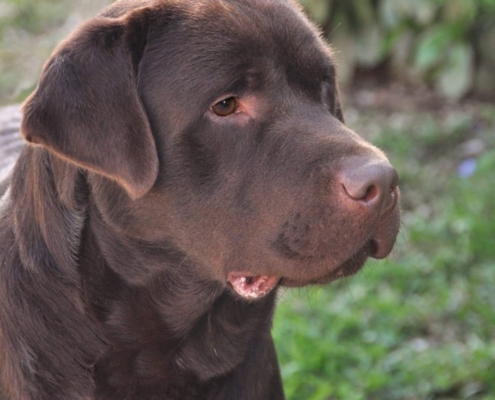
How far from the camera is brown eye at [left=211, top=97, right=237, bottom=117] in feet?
9.39

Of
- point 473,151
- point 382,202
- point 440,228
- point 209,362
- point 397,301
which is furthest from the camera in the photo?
point 473,151

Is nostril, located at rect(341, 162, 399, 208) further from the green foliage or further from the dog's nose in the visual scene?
the green foliage

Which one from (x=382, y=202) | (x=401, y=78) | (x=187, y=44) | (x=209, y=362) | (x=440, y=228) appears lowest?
(x=401, y=78)

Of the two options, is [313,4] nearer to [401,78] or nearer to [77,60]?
[401,78]

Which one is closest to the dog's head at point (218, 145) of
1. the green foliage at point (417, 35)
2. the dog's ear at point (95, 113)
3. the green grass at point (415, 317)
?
the dog's ear at point (95, 113)

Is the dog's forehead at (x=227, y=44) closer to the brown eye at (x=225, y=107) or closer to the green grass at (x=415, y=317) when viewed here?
the brown eye at (x=225, y=107)

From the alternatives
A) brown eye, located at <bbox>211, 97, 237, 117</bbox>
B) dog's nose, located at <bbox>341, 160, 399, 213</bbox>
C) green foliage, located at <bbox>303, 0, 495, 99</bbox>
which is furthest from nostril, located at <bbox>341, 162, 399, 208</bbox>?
green foliage, located at <bbox>303, 0, 495, 99</bbox>

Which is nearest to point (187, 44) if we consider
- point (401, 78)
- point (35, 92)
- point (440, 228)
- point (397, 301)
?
point (35, 92)

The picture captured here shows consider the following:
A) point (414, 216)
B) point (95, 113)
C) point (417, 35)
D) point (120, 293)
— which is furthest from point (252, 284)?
point (417, 35)

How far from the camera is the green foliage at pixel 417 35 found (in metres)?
6.90

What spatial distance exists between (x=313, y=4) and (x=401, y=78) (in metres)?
1.03

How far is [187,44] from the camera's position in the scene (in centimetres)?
291

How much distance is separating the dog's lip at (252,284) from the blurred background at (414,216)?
0.92 metres

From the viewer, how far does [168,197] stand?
2908mm
